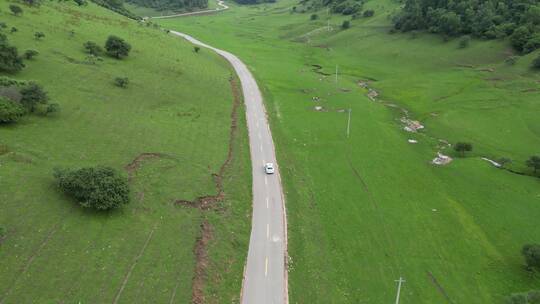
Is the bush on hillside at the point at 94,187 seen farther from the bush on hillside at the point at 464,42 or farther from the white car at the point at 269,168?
the bush on hillside at the point at 464,42

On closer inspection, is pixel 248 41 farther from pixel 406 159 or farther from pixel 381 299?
pixel 381 299

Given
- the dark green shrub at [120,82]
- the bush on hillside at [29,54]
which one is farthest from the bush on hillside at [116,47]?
the bush on hillside at [29,54]

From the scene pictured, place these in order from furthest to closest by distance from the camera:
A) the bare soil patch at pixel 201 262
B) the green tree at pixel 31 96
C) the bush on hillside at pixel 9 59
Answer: the bush on hillside at pixel 9 59, the green tree at pixel 31 96, the bare soil patch at pixel 201 262

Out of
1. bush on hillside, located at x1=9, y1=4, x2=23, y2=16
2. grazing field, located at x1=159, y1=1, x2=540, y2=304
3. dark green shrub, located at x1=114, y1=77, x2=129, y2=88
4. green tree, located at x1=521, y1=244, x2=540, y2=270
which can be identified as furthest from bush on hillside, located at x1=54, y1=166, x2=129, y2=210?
bush on hillside, located at x1=9, y1=4, x2=23, y2=16

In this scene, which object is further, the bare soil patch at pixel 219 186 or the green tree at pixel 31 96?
the green tree at pixel 31 96

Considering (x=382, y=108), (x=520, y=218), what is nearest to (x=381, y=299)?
(x=520, y=218)
